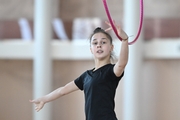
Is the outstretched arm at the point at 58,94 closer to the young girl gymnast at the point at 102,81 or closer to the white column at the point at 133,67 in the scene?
the young girl gymnast at the point at 102,81

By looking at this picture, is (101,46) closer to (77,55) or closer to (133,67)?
(133,67)

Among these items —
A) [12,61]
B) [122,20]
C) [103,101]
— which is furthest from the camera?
[12,61]

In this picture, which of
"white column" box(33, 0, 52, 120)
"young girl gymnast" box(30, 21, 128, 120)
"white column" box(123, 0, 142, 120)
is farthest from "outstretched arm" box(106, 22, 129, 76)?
"white column" box(33, 0, 52, 120)

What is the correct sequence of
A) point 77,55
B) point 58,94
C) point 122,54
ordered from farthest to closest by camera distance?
point 77,55 < point 58,94 < point 122,54

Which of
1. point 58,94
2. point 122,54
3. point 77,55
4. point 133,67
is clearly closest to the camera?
point 122,54

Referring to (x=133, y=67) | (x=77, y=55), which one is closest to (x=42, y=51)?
(x=77, y=55)

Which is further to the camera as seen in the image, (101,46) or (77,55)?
(77,55)

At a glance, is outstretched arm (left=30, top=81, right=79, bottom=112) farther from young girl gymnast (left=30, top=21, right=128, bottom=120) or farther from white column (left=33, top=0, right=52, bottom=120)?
white column (left=33, top=0, right=52, bottom=120)

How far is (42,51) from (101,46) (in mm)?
892

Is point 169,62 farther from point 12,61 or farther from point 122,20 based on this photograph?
point 12,61

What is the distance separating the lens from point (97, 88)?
106cm

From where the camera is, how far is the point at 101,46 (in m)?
1.08

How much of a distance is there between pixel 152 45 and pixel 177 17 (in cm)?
21

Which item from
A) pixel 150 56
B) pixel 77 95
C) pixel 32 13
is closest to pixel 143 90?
pixel 150 56
